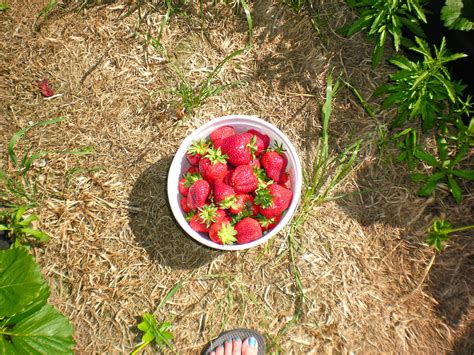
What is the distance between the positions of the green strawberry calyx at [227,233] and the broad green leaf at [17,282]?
0.80m

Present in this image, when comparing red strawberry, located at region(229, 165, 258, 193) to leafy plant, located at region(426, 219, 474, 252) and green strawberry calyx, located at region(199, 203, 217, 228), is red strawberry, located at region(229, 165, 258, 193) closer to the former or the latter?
green strawberry calyx, located at region(199, 203, 217, 228)

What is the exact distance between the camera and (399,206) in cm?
225

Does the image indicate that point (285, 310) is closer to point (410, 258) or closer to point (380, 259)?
point (380, 259)

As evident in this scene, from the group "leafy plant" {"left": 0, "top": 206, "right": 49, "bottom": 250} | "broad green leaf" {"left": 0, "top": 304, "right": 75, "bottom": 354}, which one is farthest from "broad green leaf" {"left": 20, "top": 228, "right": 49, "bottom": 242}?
"broad green leaf" {"left": 0, "top": 304, "right": 75, "bottom": 354}

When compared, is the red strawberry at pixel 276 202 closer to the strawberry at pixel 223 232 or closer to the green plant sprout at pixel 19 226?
the strawberry at pixel 223 232

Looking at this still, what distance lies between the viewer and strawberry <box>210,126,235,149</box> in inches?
75.7

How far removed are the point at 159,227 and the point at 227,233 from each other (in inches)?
23.1

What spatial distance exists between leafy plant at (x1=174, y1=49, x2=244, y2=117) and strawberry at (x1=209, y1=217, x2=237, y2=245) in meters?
0.75

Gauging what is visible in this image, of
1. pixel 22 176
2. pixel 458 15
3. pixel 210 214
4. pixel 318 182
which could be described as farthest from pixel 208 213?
pixel 458 15

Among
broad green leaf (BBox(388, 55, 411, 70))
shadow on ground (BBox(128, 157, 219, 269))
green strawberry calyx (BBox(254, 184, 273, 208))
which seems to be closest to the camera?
green strawberry calyx (BBox(254, 184, 273, 208))

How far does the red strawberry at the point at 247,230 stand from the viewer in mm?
1819

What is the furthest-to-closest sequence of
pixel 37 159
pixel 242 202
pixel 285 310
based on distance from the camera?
pixel 37 159
pixel 285 310
pixel 242 202

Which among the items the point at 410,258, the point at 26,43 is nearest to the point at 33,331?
the point at 26,43

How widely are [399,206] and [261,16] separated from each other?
1.28 metres
